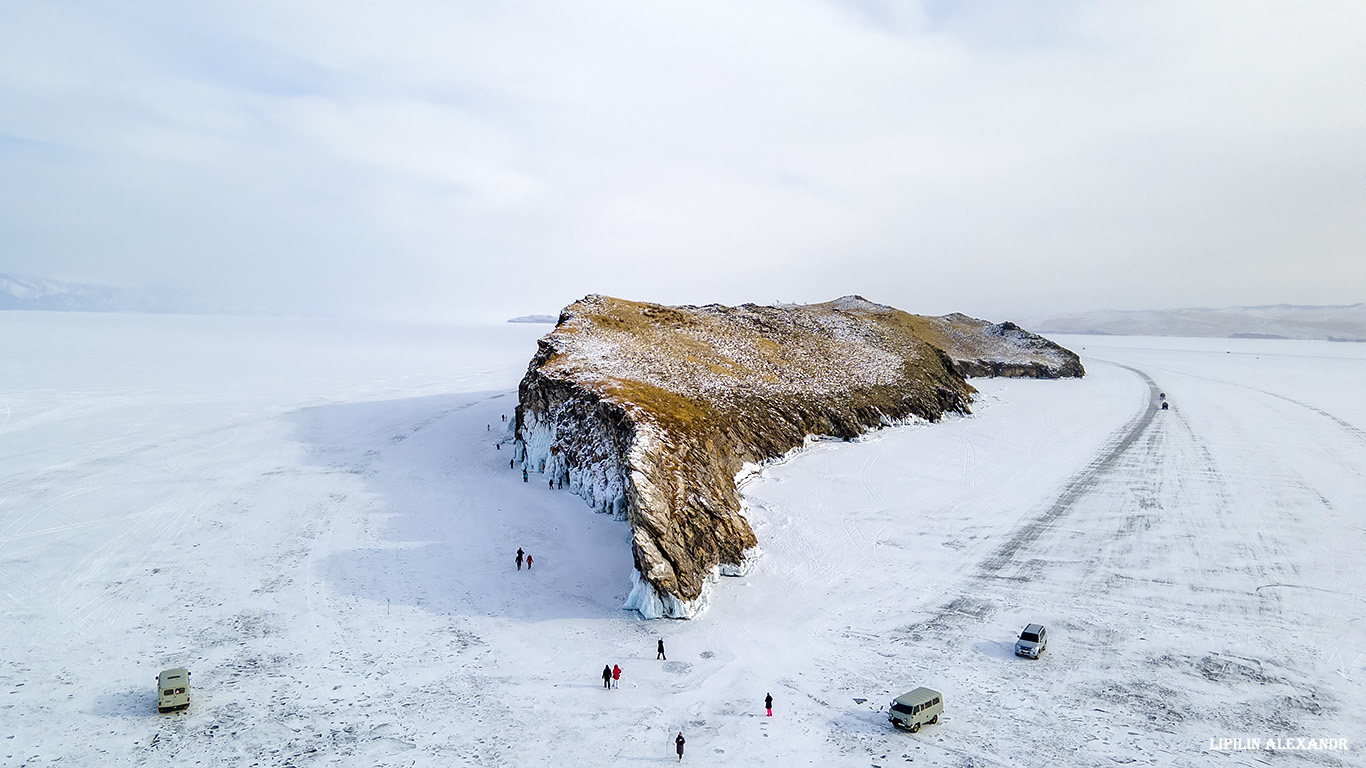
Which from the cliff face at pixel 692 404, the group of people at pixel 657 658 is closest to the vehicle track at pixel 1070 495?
the cliff face at pixel 692 404

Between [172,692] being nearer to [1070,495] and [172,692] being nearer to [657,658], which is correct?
[657,658]

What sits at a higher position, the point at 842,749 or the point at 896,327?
the point at 896,327

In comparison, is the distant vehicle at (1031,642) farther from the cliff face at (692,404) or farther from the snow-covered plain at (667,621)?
the cliff face at (692,404)

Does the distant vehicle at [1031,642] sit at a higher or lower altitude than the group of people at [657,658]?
higher

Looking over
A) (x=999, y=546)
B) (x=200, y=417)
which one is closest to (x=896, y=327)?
(x=999, y=546)

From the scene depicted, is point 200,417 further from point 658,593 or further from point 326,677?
point 658,593

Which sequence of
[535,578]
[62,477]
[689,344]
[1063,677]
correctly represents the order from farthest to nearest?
1. [689,344]
2. [62,477]
3. [535,578]
4. [1063,677]
